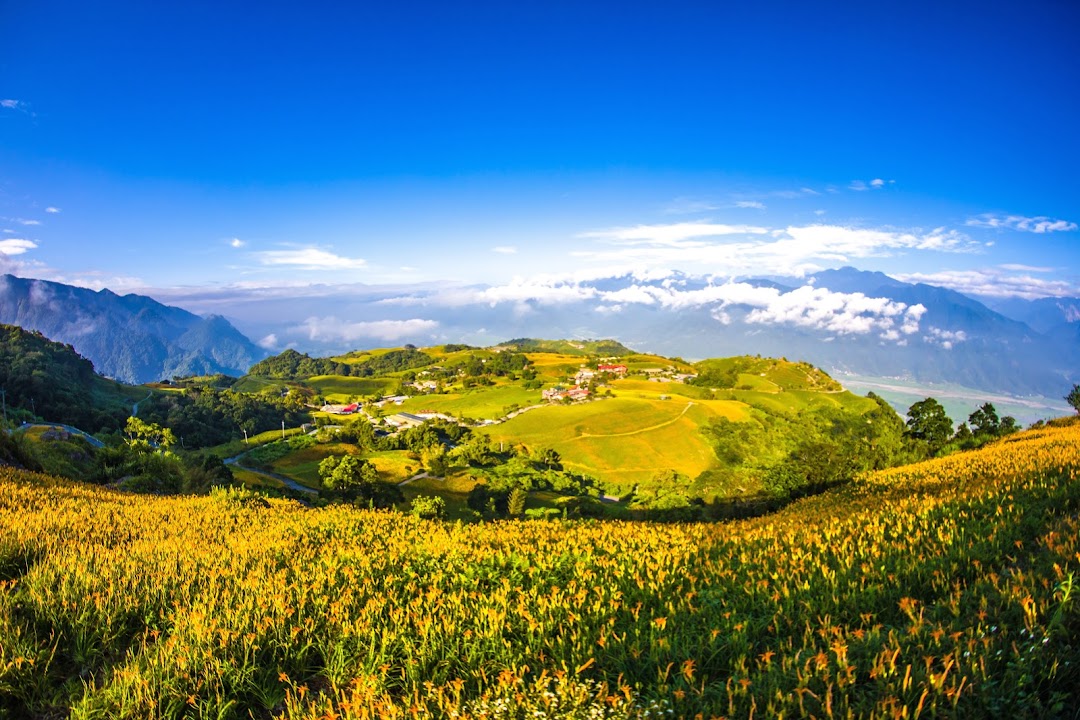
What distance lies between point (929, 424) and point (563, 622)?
92295 mm

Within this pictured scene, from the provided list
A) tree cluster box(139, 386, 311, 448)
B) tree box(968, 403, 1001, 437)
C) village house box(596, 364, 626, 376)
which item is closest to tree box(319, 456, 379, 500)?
tree box(968, 403, 1001, 437)

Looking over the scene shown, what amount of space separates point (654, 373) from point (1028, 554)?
178226mm

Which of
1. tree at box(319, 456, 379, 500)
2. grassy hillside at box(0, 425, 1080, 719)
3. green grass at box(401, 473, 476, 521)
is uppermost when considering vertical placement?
grassy hillside at box(0, 425, 1080, 719)

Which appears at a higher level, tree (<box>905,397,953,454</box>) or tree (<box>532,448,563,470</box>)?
tree (<box>905,397,953,454</box>)

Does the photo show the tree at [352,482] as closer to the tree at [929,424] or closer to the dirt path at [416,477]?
the dirt path at [416,477]

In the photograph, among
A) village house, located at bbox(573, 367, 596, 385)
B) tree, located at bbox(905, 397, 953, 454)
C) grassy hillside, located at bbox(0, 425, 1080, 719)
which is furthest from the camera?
village house, located at bbox(573, 367, 596, 385)

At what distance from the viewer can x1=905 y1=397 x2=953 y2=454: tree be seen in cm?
7200

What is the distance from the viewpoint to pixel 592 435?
333 feet

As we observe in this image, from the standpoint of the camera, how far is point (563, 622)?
4.84 meters

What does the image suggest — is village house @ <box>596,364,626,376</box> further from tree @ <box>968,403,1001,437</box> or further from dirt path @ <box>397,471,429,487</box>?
dirt path @ <box>397,471,429,487</box>

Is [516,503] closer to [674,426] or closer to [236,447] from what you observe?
[674,426]

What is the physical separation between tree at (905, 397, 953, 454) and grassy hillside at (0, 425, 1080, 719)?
265 feet

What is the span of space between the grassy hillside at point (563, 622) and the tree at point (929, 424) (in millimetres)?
80719

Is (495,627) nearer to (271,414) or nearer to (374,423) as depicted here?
(374,423)
